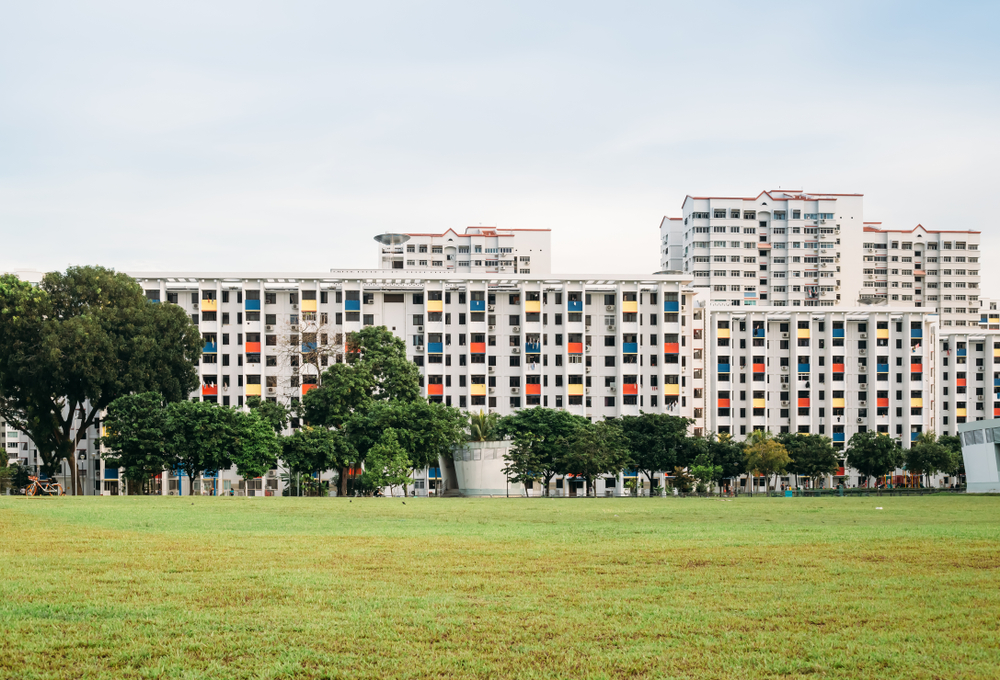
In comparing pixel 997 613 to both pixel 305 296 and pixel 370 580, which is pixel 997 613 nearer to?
pixel 370 580

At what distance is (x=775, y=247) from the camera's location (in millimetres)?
163875

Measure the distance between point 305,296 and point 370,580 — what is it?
320 ft

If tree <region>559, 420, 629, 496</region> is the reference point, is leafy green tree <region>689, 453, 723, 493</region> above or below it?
below

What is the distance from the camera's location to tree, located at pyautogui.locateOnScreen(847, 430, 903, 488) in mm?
106000

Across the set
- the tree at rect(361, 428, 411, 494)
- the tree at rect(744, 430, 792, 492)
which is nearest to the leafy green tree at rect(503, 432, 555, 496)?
the tree at rect(361, 428, 411, 494)

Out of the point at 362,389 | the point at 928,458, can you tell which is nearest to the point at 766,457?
the point at 928,458

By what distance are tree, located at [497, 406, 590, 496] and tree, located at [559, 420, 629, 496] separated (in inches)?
27.9

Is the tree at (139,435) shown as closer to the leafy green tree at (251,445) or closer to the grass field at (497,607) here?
the leafy green tree at (251,445)

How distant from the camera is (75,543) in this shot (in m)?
20.1

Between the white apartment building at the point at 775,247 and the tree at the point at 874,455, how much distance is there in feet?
185

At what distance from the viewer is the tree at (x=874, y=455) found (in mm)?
106000

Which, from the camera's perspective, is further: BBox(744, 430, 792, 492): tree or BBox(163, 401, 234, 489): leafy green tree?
BBox(744, 430, 792, 492): tree

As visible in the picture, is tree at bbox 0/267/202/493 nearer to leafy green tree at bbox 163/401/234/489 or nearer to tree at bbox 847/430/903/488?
leafy green tree at bbox 163/401/234/489

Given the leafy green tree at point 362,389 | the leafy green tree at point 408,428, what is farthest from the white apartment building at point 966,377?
the leafy green tree at point 408,428
